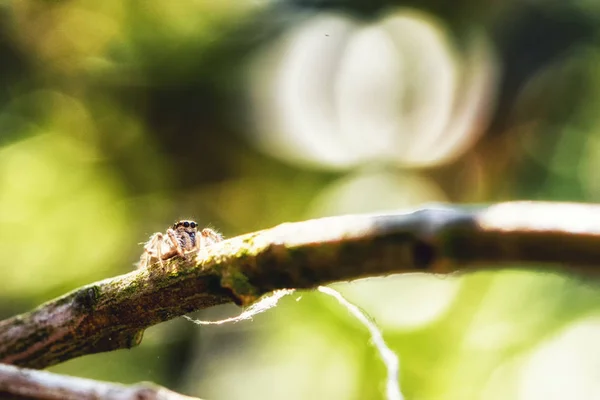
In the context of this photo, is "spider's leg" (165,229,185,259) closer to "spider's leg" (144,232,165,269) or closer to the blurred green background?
"spider's leg" (144,232,165,269)

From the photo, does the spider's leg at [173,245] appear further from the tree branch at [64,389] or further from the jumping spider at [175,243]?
the tree branch at [64,389]

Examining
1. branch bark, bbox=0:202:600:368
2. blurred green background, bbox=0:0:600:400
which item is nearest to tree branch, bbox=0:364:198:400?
branch bark, bbox=0:202:600:368

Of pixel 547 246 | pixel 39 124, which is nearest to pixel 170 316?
pixel 547 246

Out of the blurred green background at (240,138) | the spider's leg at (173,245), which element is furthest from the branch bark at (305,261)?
the blurred green background at (240,138)

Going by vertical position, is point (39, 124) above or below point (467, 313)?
above

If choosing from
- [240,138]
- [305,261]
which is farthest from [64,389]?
[240,138]

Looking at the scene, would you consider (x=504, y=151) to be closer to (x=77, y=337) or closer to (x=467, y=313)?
(x=467, y=313)
